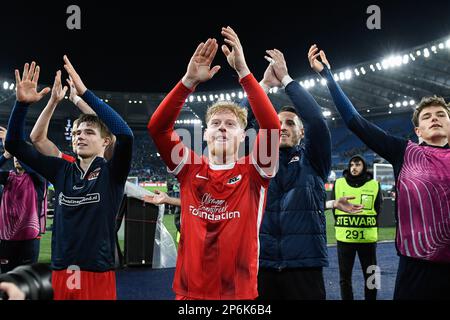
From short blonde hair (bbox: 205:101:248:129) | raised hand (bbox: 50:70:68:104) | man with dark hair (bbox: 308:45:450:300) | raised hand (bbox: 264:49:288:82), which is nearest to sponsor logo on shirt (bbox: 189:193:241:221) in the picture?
short blonde hair (bbox: 205:101:248:129)

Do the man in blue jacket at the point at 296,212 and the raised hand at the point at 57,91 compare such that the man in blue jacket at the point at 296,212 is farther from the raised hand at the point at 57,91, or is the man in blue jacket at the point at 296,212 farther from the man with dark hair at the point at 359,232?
the man with dark hair at the point at 359,232

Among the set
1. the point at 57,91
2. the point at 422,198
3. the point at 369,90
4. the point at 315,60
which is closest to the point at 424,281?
the point at 422,198

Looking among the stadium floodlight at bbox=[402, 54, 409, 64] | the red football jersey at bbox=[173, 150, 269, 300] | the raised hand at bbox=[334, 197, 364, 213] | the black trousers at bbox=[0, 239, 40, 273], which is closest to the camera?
the red football jersey at bbox=[173, 150, 269, 300]

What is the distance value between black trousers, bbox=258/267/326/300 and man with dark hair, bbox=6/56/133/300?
1.02 meters

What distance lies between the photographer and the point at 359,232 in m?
4.85

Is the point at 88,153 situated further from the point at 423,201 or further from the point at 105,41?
the point at 105,41

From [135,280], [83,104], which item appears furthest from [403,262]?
[135,280]

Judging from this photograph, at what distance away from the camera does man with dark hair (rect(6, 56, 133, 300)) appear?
2.49m

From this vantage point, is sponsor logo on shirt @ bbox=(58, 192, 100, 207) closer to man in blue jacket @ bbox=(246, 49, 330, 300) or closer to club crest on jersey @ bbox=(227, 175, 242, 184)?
club crest on jersey @ bbox=(227, 175, 242, 184)

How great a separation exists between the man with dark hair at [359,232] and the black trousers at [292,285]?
2130 millimetres

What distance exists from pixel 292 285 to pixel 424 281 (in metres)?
0.78

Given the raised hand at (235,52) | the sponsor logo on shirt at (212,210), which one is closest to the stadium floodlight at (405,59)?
the raised hand at (235,52)

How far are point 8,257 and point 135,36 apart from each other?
56.5 feet
